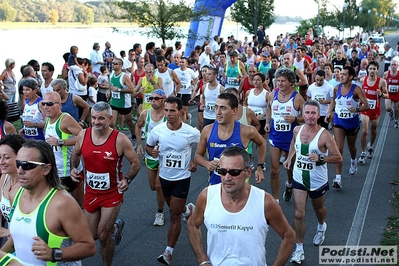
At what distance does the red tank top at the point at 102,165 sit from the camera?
5.22 metres

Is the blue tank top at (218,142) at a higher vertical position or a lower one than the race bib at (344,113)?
higher

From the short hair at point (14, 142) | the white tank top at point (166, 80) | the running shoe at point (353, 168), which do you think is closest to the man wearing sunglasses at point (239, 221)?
the short hair at point (14, 142)

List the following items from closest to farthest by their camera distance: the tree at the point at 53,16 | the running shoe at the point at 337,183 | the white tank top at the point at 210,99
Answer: the running shoe at the point at 337,183
the white tank top at the point at 210,99
the tree at the point at 53,16

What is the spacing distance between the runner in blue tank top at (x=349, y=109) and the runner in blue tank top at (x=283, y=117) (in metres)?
1.70

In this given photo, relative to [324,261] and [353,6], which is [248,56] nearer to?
[324,261]

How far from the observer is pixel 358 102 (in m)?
9.13

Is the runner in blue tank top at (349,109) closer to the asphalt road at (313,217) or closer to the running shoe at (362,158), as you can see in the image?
the asphalt road at (313,217)

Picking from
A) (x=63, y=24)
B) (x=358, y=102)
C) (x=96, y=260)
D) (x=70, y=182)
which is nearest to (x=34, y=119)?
(x=70, y=182)

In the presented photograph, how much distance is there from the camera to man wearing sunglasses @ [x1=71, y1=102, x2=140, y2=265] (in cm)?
521

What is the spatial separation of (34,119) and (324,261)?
166 inches

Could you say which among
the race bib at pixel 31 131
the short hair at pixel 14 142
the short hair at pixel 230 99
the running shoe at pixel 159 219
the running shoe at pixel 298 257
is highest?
the short hair at pixel 230 99

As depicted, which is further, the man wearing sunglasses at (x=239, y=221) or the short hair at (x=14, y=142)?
the short hair at (x=14, y=142)

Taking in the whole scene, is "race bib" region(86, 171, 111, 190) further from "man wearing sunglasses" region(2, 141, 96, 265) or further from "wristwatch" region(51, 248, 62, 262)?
"wristwatch" region(51, 248, 62, 262)

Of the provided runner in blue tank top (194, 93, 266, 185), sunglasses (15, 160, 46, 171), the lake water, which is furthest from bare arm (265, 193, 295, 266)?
the lake water
